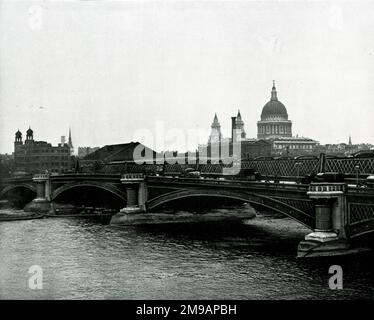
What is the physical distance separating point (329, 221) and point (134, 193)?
108 ft

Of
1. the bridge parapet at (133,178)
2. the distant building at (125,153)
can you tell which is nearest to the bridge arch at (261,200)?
the bridge parapet at (133,178)

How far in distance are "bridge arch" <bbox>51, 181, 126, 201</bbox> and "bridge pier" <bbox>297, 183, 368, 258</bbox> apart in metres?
36.6

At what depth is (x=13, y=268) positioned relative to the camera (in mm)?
39656

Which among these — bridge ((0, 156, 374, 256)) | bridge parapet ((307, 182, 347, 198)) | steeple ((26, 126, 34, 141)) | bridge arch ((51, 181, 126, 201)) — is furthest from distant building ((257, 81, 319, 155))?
bridge parapet ((307, 182, 347, 198))

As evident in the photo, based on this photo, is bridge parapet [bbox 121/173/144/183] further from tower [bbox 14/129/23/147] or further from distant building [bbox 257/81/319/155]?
distant building [bbox 257/81/319/155]

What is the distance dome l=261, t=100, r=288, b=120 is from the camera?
19194 centimetres

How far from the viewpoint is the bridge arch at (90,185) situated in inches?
2832

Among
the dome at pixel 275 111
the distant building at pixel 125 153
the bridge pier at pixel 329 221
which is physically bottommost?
the bridge pier at pixel 329 221

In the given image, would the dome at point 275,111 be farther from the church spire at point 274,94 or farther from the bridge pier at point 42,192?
the bridge pier at point 42,192

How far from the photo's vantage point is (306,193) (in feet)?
130

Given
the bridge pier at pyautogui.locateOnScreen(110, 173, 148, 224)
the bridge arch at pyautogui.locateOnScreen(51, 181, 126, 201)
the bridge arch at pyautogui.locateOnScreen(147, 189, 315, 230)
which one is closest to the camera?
the bridge arch at pyautogui.locateOnScreen(147, 189, 315, 230)

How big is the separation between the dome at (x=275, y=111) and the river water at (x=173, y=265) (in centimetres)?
13537

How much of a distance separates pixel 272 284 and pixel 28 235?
31664 mm

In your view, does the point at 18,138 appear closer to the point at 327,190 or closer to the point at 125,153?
the point at 125,153
